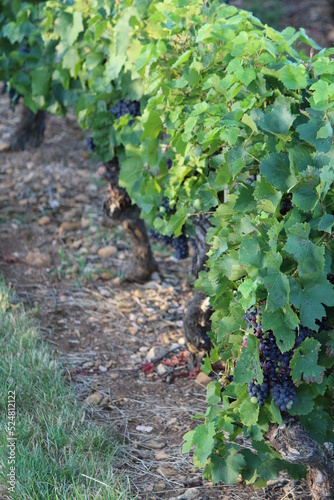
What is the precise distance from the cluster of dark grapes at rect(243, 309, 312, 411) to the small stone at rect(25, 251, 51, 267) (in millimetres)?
2590

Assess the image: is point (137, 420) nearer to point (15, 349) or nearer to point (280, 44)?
point (15, 349)

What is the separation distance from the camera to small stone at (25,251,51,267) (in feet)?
14.7

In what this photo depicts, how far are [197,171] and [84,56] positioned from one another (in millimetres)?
1254

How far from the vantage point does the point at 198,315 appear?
3229mm

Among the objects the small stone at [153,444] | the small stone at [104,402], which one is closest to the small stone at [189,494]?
the small stone at [153,444]

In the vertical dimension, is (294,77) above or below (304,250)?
above

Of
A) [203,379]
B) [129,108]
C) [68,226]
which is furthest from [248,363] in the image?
[68,226]

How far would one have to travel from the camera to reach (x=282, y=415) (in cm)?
227

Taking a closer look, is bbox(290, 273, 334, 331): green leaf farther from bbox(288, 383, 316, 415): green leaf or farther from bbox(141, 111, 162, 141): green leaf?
bbox(141, 111, 162, 141): green leaf

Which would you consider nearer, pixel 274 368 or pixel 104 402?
pixel 274 368

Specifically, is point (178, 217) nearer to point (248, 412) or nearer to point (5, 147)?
point (248, 412)

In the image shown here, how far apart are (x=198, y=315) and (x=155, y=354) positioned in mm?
440

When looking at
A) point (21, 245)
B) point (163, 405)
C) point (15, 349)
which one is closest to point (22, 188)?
point (21, 245)

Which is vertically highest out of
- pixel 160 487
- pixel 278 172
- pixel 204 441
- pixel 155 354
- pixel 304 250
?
pixel 278 172
